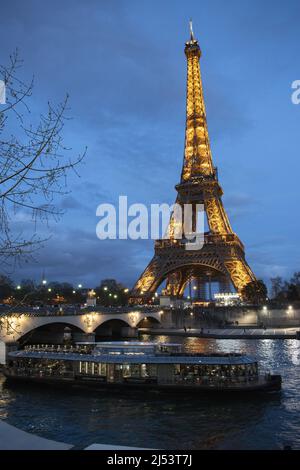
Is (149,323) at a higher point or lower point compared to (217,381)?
higher

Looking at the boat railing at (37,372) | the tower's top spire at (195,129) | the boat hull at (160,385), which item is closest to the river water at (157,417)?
the boat hull at (160,385)

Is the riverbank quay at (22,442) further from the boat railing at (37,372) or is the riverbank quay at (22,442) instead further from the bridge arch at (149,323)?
the bridge arch at (149,323)

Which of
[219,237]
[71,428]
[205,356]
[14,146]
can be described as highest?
[219,237]

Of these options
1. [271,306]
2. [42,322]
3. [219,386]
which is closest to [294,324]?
[271,306]

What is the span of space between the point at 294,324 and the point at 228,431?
6661 centimetres

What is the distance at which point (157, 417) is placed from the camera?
25125mm

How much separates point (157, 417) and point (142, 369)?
25.5ft

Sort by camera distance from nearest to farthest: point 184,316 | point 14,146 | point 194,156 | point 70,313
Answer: point 14,146, point 70,313, point 184,316, point 194,156

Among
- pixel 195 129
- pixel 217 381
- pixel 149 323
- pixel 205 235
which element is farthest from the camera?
pixel 195 129

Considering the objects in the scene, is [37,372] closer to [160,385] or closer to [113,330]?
[160,385]

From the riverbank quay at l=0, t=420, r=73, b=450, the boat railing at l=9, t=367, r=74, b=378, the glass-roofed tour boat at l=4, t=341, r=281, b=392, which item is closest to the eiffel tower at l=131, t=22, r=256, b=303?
the glass-roofed tour boat at l=4, t=341, r=281, b=392

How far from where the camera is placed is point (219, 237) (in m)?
94.8

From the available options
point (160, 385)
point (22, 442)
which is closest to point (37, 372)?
point (160, 385)
